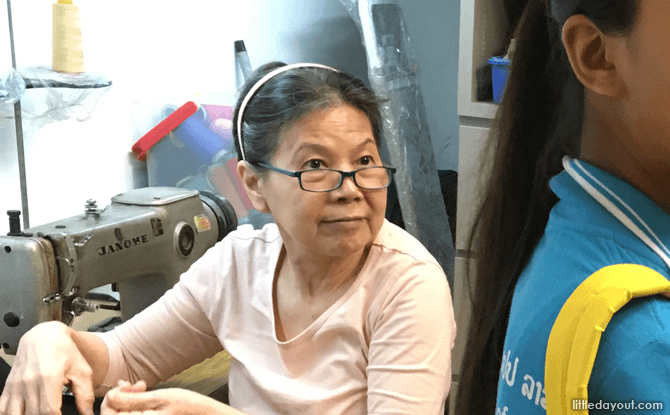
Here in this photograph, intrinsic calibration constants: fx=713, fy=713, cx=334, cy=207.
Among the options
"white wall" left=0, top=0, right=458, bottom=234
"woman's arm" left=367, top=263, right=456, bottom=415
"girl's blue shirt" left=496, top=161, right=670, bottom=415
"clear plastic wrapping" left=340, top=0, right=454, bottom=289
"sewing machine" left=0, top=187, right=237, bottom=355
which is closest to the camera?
"girl's blue shirt" left=496, top=161, right=670, bottom=415

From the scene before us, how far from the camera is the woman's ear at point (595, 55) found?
0.53m

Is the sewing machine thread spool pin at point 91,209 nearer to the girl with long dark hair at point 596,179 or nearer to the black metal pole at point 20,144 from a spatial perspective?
the black metal pole at point 20,144

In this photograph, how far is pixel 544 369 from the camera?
54 cm

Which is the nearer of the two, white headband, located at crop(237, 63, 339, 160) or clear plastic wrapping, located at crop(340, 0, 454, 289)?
white headband, located at crop(237, 63, 339, 160)

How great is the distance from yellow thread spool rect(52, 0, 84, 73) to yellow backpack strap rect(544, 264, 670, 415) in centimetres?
185

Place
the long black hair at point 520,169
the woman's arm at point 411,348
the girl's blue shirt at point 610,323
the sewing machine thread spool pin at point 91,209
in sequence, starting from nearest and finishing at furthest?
the girl's blue shirt at point 610,323 → the long black hair at point 520,169 → the woman's arm at point 411,348 → the sewing machine thread spool pin at point 91,209

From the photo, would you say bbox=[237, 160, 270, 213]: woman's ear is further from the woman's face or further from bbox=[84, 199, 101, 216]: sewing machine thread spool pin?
bbox=[84, 199, 101, 216]: sewing machine thread spool pin

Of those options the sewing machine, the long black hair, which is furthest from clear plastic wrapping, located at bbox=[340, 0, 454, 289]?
the long black hair

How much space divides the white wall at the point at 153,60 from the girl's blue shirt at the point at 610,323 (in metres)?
1.77

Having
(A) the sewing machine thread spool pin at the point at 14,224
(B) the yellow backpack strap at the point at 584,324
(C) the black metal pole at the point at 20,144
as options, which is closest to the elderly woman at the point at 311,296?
(A) the sewing machine thread spool pin at the point at 14,224

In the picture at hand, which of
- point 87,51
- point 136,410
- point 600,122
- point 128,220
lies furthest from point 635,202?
point 87,51

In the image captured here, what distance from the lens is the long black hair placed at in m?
0.68

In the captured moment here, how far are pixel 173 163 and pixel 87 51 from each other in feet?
1.51

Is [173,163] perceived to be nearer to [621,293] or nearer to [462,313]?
[462,313]
